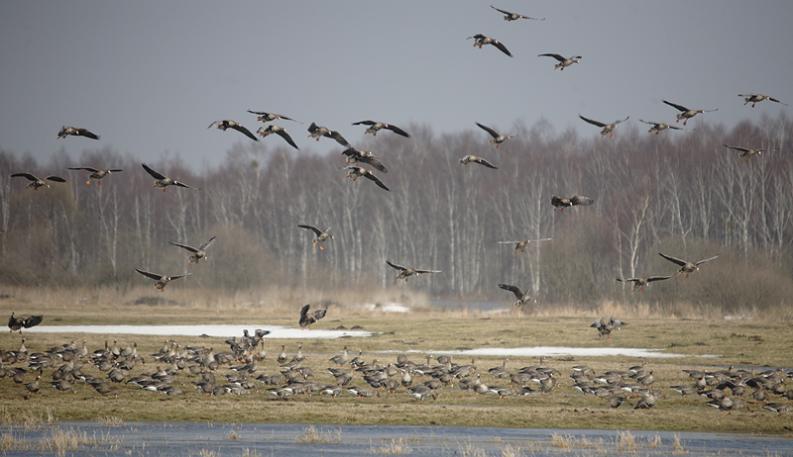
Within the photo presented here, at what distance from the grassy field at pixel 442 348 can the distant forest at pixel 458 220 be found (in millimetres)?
7277

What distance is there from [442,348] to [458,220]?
226 feet

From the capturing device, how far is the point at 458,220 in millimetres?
110188

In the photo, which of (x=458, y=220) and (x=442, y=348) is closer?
(x=442, y=348)

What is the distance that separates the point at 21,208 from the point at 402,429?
80.1m

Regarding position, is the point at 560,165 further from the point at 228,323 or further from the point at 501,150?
the point at 228,323

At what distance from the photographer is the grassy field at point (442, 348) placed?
2661 centimetres

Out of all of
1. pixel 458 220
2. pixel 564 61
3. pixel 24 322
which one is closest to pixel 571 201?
pixel 564 61

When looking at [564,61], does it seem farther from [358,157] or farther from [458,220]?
[458,220]

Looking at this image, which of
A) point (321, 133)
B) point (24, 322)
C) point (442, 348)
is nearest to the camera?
point (321, 133)

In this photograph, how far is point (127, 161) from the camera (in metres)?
153


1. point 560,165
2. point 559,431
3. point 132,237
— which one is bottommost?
point 559,431

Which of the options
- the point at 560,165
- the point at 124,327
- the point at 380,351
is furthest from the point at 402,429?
the point at 560,165

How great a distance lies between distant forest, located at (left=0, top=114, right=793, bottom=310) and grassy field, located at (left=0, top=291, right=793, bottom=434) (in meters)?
7.28

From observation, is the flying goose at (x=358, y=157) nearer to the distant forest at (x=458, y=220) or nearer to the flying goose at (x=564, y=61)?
the flying goose at (x=564, y=61)
